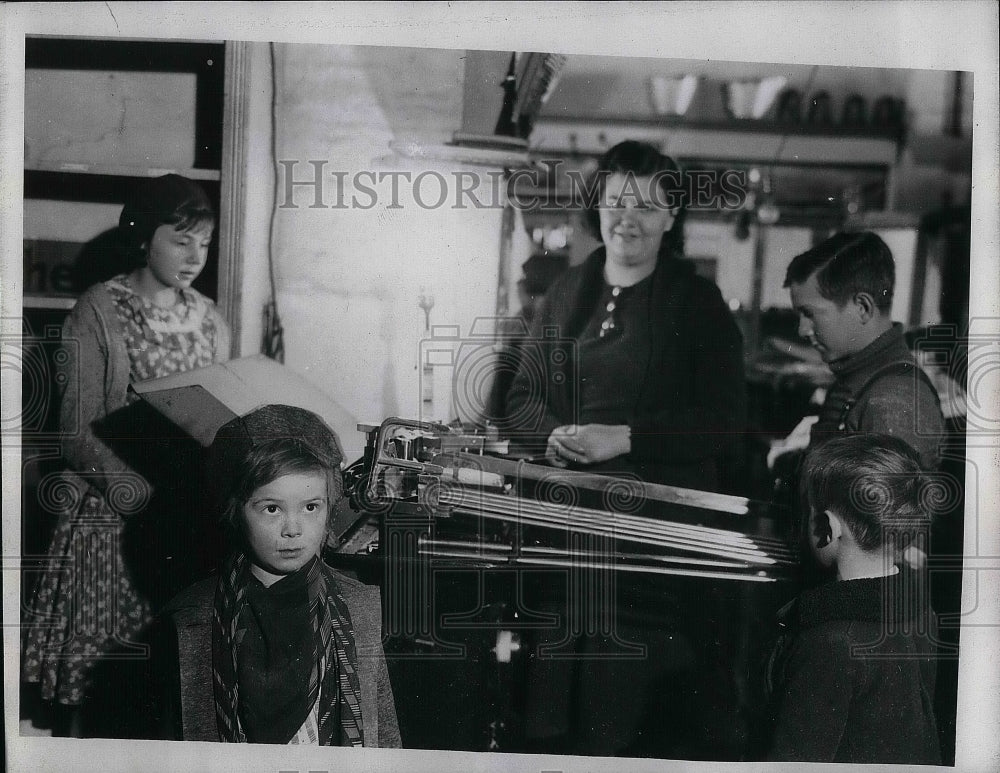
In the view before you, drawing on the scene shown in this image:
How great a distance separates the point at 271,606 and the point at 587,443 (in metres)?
0.54

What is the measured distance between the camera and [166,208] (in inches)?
46.8

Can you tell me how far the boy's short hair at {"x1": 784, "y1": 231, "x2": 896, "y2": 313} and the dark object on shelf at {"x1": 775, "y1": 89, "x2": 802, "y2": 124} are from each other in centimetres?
19

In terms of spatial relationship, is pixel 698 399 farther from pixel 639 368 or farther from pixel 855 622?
pixel 855 622

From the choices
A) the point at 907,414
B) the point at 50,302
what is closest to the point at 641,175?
the point at 907,414

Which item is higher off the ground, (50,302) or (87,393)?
(50,302)

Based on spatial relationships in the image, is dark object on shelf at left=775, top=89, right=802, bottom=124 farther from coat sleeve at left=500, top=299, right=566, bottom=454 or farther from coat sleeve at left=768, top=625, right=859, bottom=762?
coat sleeve at left=768, top=625, right=859, bottom=762

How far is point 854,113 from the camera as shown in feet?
3.95

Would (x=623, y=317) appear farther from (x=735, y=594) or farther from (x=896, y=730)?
(x=896, y=730)

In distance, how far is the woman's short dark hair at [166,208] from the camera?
1.19m

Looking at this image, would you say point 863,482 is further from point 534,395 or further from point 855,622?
point 534,395

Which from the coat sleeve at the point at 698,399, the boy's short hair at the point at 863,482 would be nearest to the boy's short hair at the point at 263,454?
the coat sleeve at the point at 698,399

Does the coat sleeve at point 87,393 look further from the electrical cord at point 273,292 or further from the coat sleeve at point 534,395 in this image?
the coat sleeve at point 534,395

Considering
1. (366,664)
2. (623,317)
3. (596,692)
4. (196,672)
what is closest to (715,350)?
(623,317)

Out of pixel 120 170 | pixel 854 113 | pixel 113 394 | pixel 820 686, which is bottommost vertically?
pixel 820 686
